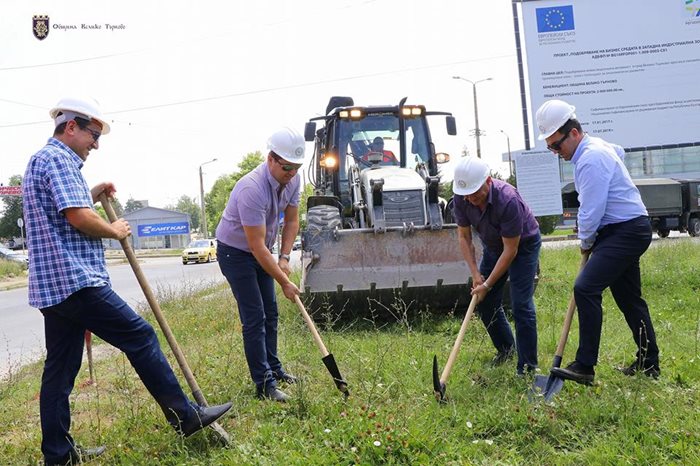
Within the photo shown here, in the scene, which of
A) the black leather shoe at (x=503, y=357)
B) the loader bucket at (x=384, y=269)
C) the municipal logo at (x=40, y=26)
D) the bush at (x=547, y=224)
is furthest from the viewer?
the bush at (x=547, y=224)

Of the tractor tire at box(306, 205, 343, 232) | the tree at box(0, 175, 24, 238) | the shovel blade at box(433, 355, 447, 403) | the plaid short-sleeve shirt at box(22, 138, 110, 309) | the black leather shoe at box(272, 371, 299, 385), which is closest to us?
the plaid short-sleeve shirt at box(22, 138, 110, 309)

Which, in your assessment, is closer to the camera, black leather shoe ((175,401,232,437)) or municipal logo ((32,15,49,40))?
black leather shoe ((175,401,232,437))

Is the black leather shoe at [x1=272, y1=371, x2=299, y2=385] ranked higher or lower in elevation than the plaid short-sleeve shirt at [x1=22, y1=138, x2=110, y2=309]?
lower

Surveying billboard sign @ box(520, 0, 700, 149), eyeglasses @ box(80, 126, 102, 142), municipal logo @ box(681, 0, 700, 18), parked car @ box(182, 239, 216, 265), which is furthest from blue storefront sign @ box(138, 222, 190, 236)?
eyeglasses @ box(80, 126, 102, 142)

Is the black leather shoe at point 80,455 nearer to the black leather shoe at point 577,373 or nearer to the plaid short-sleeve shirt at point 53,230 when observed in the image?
the plaid short-sleeve shirt at point 53,230

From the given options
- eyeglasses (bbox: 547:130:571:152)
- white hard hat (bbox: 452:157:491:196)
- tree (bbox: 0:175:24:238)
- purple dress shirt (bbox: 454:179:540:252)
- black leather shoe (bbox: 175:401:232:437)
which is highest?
eyeglasses (bbox: 547:130:571:152)

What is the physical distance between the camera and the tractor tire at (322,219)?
6501 mm

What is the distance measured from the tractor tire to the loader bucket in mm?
139

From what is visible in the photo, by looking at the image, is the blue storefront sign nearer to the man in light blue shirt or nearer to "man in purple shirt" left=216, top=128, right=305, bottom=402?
"man in purple shirt" left=216, top=128, right=305, bottom=402

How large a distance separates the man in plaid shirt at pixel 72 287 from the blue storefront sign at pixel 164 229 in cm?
6938

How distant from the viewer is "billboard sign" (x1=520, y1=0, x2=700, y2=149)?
371 inches

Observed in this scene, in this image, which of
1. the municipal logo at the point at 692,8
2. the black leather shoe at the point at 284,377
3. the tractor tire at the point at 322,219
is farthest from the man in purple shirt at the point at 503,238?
the municipal logo at the point at 692,8

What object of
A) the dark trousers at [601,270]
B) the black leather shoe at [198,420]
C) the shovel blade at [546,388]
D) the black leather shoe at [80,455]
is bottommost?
the shovel blade at [546,388]

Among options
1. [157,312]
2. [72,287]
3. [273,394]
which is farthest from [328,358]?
[72,287]
